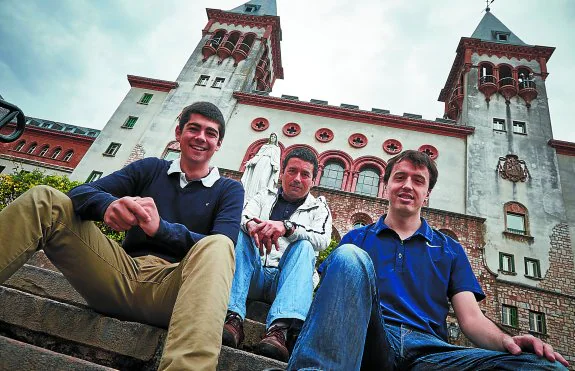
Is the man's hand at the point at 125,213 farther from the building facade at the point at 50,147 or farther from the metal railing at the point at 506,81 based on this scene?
the building facade at the point at 50,147

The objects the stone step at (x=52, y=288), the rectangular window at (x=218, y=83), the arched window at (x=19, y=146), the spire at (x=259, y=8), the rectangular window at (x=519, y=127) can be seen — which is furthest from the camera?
the arched window at (x=19, y=146)

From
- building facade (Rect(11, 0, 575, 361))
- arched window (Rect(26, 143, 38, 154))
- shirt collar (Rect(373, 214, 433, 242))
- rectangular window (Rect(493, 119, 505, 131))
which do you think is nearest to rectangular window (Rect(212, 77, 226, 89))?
building facade (Rect(11, 0, 575, 361))

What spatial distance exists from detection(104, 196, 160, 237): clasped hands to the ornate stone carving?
62.6ft

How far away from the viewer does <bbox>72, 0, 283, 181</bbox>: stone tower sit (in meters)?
19.2

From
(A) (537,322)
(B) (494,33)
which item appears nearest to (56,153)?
(A) (537,322)

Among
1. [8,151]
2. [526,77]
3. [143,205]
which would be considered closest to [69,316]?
[143,205]

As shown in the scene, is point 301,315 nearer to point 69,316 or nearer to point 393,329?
point 393,329

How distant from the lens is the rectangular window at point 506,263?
1417 cm

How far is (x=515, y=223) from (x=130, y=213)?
17968mm

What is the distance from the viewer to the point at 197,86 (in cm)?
2200

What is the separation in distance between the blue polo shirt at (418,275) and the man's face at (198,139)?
4.39 feet

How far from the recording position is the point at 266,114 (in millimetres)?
20656

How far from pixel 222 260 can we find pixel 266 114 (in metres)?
19.6

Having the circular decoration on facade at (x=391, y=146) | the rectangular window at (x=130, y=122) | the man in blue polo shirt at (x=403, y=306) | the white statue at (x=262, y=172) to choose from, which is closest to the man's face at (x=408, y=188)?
the man in blue polo shirt at (x=403, y=306)
